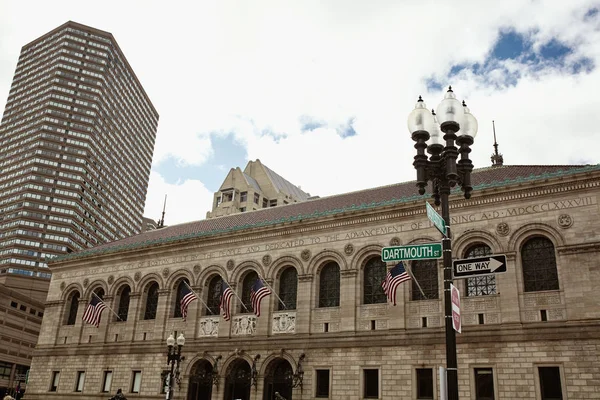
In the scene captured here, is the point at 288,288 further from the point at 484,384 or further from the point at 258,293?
the point at 484,384

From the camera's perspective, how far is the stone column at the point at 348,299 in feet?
99.3

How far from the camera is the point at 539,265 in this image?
26656 mm

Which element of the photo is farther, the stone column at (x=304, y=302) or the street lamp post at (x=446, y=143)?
the stone column at (x=304, y=302)

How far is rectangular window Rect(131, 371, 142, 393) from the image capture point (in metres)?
36.4

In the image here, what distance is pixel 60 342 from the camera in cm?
4156

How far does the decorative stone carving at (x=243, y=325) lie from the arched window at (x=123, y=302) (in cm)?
952

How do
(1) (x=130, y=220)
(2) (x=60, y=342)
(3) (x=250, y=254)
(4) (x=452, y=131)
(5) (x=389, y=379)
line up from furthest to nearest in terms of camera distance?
(1) (x=130, y=220) < (2) (x=60, y=342) < (3) (x=250, y=254) < (5) (x=389, y=379) < (4) (x=452, y=131)

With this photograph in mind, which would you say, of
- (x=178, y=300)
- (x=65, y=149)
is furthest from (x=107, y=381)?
(x=65, y=149)

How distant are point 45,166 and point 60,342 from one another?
264 ft

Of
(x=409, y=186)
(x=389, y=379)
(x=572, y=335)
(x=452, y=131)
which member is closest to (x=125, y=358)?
(x=389, y=379)

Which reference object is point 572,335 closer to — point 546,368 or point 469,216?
point 546,368

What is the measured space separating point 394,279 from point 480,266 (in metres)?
14.8

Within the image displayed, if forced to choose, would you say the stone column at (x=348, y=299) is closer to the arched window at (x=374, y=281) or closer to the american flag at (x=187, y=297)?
A: the arched window at (x=374, y=281)

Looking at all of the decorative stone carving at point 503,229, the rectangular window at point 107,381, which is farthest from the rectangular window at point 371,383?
the rectangular window at point 107,381
